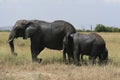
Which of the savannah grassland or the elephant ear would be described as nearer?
the savannah grassland

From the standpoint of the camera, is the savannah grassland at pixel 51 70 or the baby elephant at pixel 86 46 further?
the baby elephant at pixel 86 46

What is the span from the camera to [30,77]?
1077 centimetres

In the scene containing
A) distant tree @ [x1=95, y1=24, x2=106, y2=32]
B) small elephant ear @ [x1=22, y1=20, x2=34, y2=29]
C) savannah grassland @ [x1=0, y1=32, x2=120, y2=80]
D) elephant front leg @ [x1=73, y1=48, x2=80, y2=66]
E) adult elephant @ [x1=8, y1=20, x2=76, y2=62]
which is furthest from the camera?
distant tree @ [x1=95, y1=24, x2=106, y2=32]

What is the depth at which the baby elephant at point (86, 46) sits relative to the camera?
519 inches

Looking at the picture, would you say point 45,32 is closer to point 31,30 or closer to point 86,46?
point 31,30

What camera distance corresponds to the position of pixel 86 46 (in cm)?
1325

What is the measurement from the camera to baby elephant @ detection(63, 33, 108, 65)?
13180 millimetres

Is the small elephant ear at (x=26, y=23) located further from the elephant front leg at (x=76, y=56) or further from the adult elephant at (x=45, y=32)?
the elephant front leg at (x=76, y=56)

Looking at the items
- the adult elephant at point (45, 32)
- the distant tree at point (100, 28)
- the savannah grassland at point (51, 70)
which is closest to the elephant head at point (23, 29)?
the adult elephant at point (45, 32)

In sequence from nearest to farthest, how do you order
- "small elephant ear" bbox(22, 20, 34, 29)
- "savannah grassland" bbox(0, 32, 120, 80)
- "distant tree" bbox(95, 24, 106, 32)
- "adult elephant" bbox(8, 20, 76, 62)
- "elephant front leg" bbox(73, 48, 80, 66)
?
1. "savannah grassland" bbox(0, 32, 120, 80)
2. "elephant front leg" bbox(73, 48, 80, 66)
3. "adult elephant" bbox(8, 20, 76, 62)
4. "small elephant ear" bbox(22, 20, 34, 29)
5. "distant tree" bbox(95, 24, 106, 32)

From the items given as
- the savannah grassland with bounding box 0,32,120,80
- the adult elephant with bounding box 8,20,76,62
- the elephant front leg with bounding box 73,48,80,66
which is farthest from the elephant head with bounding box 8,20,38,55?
the elephant front leg with bounding box 73,48,80,66

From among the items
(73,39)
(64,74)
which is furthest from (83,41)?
(64,74)

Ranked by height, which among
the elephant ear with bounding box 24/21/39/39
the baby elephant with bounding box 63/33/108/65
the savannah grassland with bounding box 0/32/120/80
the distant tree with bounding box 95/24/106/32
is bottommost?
the distant tree with bounding box 95/24/106/32

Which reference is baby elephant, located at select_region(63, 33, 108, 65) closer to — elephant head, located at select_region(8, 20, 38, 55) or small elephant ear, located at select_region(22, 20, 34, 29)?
elephant head, located at select_region(8, 20, 38, 55)
